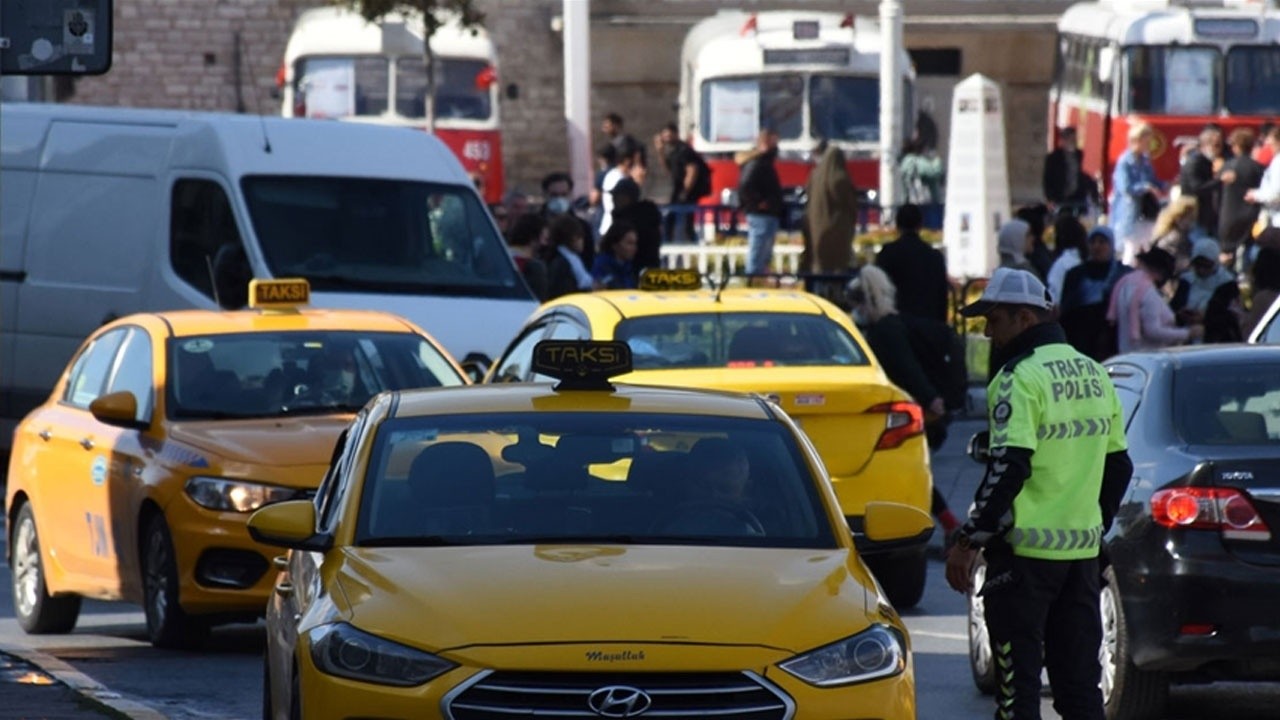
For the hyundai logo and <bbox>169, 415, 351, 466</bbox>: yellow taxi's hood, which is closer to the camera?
the hyundai logo

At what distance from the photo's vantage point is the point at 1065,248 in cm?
2067

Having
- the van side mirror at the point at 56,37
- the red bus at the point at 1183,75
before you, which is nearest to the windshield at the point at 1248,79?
the red bus at the point at 1183,75

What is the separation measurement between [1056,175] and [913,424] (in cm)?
2064

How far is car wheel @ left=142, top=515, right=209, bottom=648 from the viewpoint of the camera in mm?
12414

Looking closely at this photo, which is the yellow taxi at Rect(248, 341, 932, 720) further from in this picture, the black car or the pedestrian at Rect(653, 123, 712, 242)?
the pedestrian at Rect(653, 123, 712, 242)


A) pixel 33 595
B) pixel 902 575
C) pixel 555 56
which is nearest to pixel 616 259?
pixel 902 575

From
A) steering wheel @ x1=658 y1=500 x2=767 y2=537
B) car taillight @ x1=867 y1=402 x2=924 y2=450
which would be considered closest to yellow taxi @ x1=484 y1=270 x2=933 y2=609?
car taillight @ x1=867 y1=402 x2=924 y2=450

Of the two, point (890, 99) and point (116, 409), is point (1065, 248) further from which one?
point (890, 99)

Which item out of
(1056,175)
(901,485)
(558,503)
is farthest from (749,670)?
(1056,175)

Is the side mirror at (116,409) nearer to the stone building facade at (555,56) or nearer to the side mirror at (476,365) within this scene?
the side mirror at (476,365)

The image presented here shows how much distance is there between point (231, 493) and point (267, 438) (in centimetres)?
36

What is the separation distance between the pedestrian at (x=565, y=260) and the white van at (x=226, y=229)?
108 centimetres

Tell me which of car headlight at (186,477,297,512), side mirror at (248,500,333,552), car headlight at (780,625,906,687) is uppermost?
side mirror at (248,500,333,552)

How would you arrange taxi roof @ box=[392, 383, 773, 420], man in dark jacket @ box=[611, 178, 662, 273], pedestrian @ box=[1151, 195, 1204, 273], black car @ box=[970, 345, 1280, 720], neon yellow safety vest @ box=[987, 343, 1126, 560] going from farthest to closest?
1. man in dark jacket @ box=[611, 178, 662, 273]
2. pedestrian @ box=[1151, 195, 1204, 273]
3. black car @ box=[970, 345, 1280, 720]
4. neon yellow safety vest @ box=[987, 343, 1126, 560]
5. taxi roof @ box=[392, 383, 773, 420]
